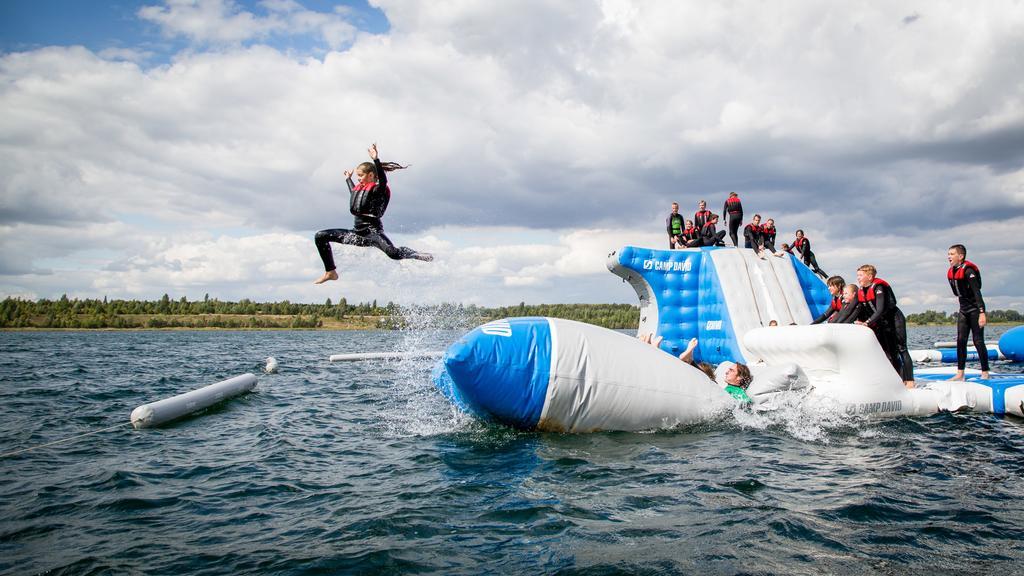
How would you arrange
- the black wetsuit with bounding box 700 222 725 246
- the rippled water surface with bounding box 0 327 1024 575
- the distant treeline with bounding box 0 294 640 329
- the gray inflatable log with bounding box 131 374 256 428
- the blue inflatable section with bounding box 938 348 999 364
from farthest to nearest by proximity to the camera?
1. the distant treeline with bounding box 0 294 640 329
2. the blue inflatable section with bounding box 938 348 999 364
3. the black wetsuit with bounding box 700 222 725 246
4. the gray inflatable log with bounding box 131 374 256 428
5. the rippled water surface with bounding box 0 327 1024 575

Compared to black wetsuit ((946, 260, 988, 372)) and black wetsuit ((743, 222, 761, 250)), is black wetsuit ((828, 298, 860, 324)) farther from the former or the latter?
black wetsuit ((743, 222, 761, 250))

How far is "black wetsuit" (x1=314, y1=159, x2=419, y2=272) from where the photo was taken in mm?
7668

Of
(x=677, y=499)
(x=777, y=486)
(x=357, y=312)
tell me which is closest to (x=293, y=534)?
(x=677, y=499)

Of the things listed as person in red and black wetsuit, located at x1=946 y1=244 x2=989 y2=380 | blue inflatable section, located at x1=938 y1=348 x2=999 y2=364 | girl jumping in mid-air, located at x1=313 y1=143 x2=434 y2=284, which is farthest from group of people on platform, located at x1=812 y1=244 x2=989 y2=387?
blue inflatable section, located at x1=938 y1=348 x2=999 y2=364

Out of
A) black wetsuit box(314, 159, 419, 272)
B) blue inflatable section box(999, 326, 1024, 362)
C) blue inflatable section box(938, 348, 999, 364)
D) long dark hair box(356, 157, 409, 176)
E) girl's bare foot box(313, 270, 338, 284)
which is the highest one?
long dark hair box(356, 157, 409, 176)

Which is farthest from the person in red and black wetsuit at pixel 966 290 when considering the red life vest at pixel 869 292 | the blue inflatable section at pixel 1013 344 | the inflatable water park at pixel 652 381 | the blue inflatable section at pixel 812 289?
the blue inflatable section at pixel 1013 344

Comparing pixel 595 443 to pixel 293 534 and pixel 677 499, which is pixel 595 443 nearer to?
pixel 677 499

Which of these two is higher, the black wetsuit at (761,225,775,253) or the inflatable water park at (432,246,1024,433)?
the black wetsuit at (761,225,775,253)

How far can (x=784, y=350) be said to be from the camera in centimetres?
858

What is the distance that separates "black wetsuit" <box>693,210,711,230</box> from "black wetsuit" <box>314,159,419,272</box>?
392 inches

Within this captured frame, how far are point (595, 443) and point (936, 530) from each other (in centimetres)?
334

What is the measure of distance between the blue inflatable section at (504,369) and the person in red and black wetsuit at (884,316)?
5.03m

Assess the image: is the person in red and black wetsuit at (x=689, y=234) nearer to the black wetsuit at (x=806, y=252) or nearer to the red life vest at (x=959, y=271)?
the black wetsuit at (x=806, y=252)

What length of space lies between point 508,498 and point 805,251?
13138 millimetres
